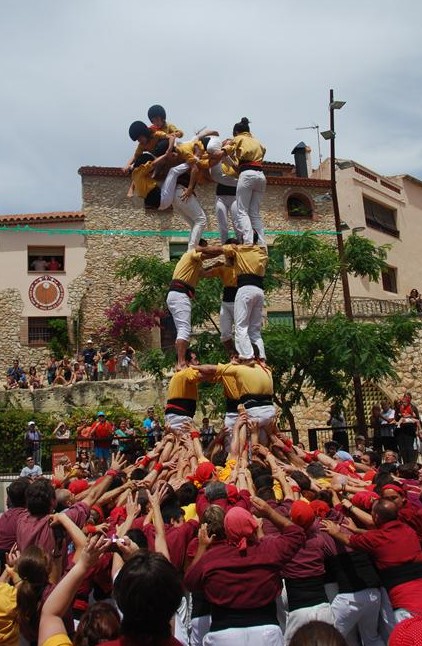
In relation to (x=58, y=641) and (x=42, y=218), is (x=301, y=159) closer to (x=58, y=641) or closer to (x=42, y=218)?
(x=42, y=218)

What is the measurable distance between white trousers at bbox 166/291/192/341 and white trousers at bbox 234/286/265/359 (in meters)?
0.78

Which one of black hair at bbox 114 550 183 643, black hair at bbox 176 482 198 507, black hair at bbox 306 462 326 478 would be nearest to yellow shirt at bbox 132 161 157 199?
black hair at bbox 306 462 326 478

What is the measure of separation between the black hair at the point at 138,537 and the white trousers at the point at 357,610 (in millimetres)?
1387

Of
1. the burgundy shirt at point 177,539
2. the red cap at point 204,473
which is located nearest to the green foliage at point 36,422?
the red cap at point 204,473

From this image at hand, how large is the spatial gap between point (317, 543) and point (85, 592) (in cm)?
152

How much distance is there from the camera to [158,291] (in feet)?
63.4

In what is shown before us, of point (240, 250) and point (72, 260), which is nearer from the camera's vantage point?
point (240, 250)

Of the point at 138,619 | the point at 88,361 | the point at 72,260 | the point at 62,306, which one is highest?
the point at 72,260

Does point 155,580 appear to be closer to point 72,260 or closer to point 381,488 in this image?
point 381,488

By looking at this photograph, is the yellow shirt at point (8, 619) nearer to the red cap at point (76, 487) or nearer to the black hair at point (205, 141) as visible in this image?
the red cap at point (76, 487)

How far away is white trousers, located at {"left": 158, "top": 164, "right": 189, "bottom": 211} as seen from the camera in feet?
36.3

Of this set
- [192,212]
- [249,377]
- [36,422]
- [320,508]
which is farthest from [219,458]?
[36,422]

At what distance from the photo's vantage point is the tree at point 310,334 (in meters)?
17.4

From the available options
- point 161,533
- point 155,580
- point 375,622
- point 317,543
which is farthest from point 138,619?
point 375,622
